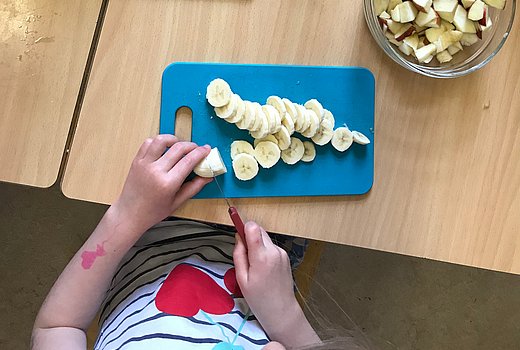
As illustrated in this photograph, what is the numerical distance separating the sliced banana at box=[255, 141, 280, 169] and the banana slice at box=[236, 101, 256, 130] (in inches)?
1.3

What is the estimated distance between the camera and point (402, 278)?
51.8 inches

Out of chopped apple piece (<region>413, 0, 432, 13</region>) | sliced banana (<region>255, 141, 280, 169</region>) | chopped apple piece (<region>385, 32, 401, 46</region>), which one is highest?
chopped apple piece (<region>413, 0, 432, 13</region>)

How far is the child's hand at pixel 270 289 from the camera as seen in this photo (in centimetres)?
78

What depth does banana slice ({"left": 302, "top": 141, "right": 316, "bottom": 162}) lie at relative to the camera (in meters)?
0.76

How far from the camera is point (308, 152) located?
0.76 m

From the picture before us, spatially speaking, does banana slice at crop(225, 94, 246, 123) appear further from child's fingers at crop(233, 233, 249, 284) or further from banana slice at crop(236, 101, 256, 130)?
child's fingers at crop(233, 233, 249, 284)

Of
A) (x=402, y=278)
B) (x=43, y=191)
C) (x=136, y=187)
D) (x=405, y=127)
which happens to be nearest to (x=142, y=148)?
(x=136, y=187)

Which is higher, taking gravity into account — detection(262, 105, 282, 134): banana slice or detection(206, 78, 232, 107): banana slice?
detection(206, 78, 232, 107): banana slice

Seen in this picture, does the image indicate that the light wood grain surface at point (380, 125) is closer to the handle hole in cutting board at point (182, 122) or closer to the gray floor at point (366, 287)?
the handle hole in cutting board at point (182, 122)

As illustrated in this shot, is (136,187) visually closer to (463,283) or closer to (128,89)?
(128,89)

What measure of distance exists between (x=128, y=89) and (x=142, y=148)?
8 cm

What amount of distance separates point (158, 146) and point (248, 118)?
118 mm

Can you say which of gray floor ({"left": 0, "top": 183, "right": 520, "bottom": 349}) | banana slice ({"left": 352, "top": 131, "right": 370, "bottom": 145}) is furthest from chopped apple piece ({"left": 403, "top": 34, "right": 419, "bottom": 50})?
gray floor ({"left": 0, "top": 183, "right": 520, "bottom": 349})

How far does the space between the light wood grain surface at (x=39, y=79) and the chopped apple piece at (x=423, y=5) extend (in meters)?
0.41
